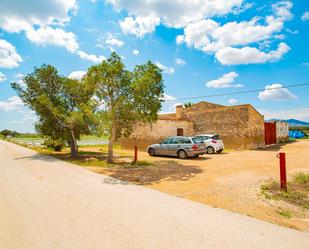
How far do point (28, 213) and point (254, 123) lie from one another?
71.7 ft

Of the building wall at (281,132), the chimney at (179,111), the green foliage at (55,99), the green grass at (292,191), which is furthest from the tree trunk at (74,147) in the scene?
the building wall at (281,132)

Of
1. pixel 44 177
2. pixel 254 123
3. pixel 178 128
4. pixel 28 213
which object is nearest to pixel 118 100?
pixel 44 177

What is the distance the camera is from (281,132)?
3081 centimetres

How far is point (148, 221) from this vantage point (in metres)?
4.73

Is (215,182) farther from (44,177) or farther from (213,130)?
(213,130)

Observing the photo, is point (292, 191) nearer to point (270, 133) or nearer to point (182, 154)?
point (182, 154)

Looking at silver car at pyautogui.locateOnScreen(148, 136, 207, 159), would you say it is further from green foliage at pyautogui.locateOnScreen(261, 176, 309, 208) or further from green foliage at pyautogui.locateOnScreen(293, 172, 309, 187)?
green foliage at pyautogui.locateOnScreen(261, 176, 309, 208)

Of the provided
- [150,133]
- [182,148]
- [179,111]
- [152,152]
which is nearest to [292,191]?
[182,148]

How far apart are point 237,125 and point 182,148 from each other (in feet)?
28.8

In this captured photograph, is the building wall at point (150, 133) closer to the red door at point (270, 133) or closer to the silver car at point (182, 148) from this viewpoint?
the silver car at point (182, 148)

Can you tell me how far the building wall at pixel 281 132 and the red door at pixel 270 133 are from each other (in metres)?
1.29

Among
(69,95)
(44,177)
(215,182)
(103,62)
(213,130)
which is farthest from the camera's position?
(213,130)

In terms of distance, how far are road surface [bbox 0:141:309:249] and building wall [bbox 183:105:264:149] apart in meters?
17.3

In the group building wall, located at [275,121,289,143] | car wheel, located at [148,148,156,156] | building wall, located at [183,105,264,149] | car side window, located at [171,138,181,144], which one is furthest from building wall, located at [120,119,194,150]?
building wall, located at [275,121,289,143]
